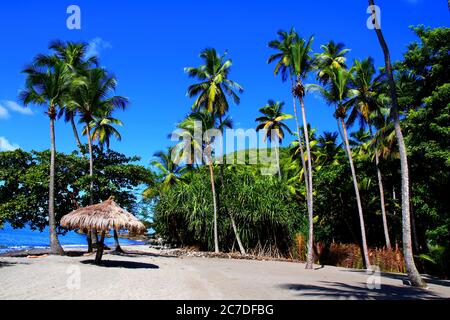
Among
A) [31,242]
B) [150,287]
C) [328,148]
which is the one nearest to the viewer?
[150,287]

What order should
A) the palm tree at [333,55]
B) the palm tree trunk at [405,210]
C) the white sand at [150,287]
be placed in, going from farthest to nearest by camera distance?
the palm tree at [333,55] → the palm tree trunk at [405,210] → the white sand at [150,287]

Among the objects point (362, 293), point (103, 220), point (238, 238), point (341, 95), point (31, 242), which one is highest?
point (341, 95)

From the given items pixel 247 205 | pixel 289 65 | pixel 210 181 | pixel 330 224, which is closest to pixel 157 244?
pixel 210 181

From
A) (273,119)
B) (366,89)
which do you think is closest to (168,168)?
(273,119)

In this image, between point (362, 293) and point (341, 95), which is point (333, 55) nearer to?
point (341, 95)

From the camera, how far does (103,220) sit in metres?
12.6

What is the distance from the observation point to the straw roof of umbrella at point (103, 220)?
12625mm

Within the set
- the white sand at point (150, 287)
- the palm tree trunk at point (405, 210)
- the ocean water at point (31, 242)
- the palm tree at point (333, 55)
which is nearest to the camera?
the white sand at point (150, 287)

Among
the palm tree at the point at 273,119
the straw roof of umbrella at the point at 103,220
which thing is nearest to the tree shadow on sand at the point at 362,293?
the straw roof of umbrella at the point at 103,220

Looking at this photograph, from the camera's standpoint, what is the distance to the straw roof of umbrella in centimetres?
1262

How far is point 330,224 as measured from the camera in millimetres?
25453

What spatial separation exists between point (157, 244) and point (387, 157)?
1661 centimetres

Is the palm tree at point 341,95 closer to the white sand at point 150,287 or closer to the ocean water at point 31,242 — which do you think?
the white sand at point 150,287
